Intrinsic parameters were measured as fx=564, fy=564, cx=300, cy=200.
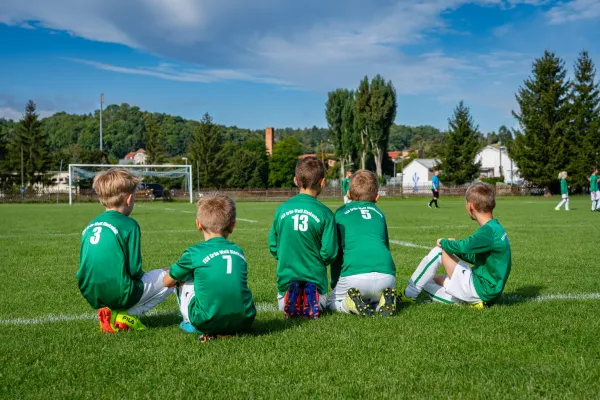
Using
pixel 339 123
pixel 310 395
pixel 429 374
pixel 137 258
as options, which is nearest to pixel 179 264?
pixel 137 258

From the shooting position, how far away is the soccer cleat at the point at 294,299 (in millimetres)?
4984

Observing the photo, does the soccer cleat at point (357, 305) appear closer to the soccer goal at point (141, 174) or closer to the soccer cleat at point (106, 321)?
the soccer cleat at point (106, 321)

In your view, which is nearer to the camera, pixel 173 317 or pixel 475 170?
pixel 173 317

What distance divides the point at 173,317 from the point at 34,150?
73.8m

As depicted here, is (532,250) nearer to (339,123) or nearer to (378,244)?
(378,244)

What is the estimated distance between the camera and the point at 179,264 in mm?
4289

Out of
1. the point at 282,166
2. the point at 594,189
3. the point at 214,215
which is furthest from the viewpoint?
the point at 282,166

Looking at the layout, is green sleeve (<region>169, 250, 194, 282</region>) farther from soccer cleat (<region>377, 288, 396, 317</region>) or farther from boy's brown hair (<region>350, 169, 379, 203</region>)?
boy's brown hair (<region>350, 169, 379, 203</region>)

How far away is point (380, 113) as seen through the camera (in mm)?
76812

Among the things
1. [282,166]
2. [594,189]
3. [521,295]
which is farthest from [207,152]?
[521,295]

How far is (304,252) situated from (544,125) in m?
55.5

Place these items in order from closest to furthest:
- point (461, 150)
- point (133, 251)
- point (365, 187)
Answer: point (133, 251) < point (365, 187) < point (461, 150)

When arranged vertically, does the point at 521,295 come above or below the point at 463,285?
below

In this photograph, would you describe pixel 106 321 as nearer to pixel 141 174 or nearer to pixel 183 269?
pixel 183 269
